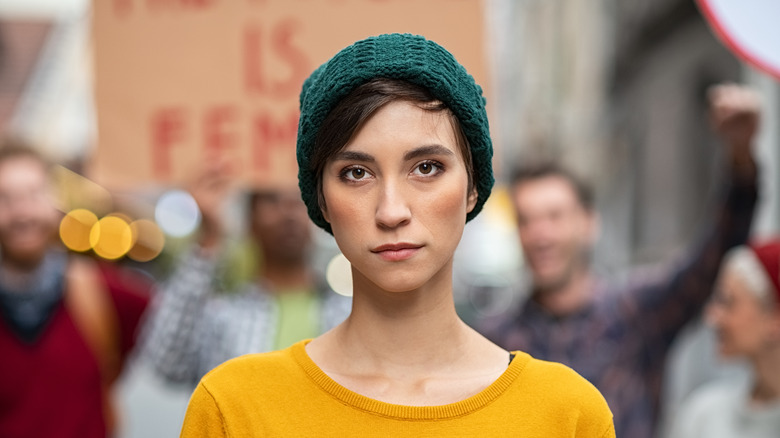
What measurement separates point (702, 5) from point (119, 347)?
3.06m

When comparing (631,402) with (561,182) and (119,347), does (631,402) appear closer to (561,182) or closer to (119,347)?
(561,182)

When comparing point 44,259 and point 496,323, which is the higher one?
point 44,259

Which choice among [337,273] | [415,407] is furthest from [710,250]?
[337,273]

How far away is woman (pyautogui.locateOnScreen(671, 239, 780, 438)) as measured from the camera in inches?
146

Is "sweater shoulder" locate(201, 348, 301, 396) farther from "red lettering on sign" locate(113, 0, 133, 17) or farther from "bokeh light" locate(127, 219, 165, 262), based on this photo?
"bokeh light" locate(127, 219, 165, 262)

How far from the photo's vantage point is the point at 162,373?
161 inches

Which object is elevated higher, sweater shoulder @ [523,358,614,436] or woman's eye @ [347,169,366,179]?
woman's eye @ [347,169,366,179]

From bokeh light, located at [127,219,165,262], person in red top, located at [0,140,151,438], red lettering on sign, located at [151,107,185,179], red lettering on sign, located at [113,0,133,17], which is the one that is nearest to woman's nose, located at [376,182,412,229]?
red lettering on sign, located at [151,107,185,179]

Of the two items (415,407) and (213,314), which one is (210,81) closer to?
(213,314)

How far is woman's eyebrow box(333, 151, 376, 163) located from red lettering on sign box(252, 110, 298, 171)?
8.13 ft

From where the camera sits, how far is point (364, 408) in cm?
189

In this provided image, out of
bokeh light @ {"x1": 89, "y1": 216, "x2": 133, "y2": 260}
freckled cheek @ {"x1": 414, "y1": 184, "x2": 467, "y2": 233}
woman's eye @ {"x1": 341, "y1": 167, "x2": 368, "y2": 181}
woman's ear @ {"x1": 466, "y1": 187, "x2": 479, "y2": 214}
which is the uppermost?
woman's eye @ {"x1": 341, "y1": 167, "x2": 368, "y2": 181}

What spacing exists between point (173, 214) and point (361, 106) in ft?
100

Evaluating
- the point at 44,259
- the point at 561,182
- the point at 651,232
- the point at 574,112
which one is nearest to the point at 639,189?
the point at 651,232
